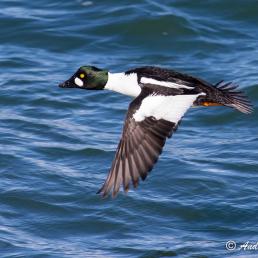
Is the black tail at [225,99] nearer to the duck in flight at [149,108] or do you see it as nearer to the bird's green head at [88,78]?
the duck in flight at [149,108]

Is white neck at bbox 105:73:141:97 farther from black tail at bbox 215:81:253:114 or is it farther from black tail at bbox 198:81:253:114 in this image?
black tail at bbox 215:81:253:114

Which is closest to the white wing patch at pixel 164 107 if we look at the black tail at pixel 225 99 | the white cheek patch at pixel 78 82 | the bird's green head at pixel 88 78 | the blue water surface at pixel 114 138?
the black tail at pixel 225 99

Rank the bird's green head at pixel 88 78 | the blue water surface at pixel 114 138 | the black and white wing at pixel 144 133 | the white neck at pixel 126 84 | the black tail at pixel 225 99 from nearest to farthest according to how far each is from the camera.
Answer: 1. the black and white wing at pixel 144 133
2. the black tail at pixel 225 99
3. the white neck at pixel 126 84
4. the blue water surface at pixel 114 138
5. the bird's green head at pixel 88 78

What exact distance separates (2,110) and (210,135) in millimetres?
2408

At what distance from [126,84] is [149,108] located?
0.70 m

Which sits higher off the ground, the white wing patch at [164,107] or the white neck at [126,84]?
the white neck at [126,84]

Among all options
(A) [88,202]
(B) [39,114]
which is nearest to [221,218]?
(A) [88,202]

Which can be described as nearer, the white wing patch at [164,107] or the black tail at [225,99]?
the white wing patch at [164,107]

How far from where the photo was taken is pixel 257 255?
785 cm

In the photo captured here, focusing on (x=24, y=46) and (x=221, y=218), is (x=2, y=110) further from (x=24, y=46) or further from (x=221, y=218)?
(x=221, y=218)

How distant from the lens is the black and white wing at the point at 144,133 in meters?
7.05

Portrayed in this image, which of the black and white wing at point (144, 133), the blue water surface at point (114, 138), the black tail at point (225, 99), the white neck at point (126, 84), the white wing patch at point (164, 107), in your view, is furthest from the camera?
the blue water surface at point (114, 138)

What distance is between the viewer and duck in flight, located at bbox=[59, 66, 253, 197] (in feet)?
23.3

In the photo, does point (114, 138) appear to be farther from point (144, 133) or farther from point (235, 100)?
point (144, 133)
